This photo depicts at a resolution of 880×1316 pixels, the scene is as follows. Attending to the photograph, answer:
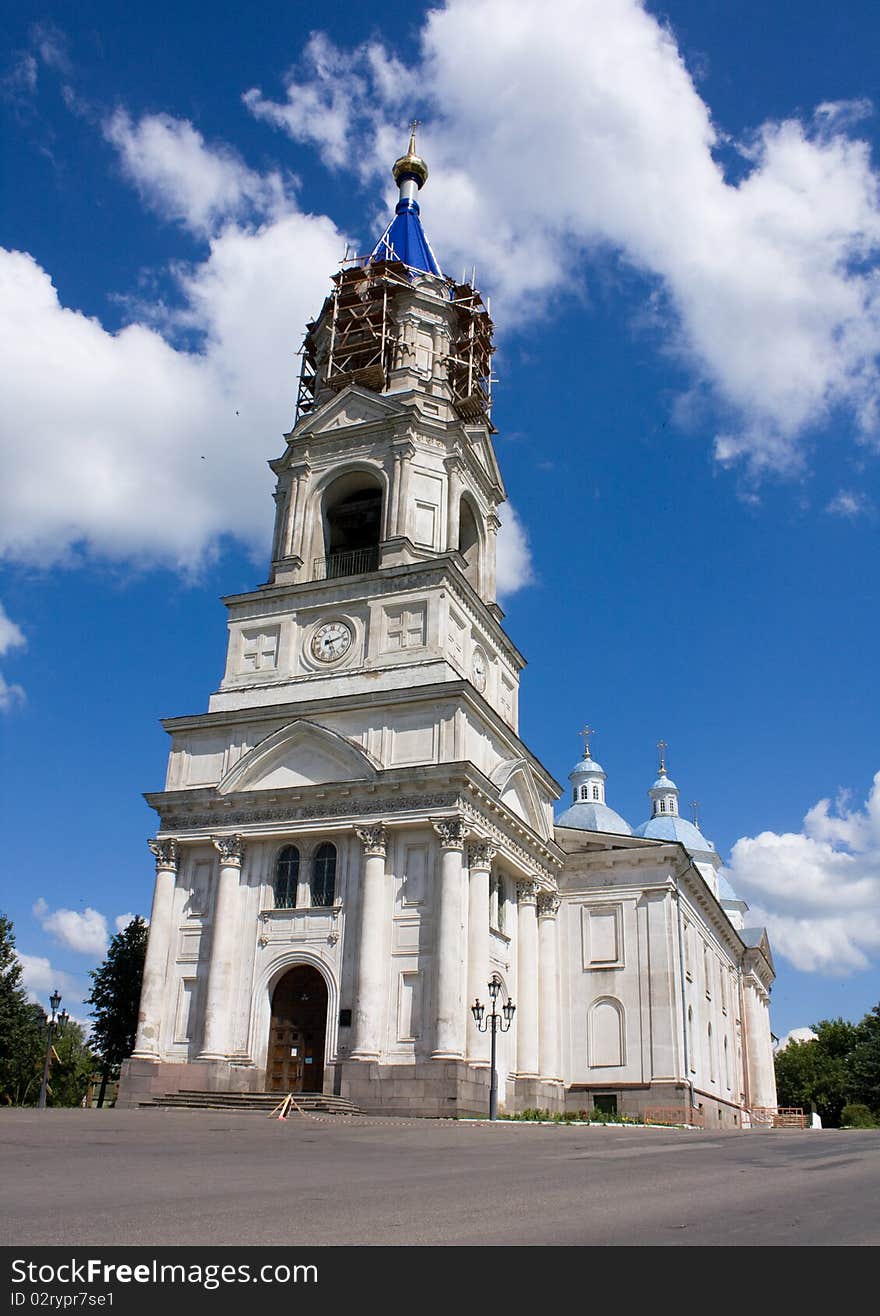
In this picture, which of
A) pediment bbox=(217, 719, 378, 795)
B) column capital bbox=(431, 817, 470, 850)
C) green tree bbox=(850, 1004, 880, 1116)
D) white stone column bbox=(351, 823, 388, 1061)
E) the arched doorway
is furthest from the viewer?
green tree bbox=(850, 1004, 880, 1116)

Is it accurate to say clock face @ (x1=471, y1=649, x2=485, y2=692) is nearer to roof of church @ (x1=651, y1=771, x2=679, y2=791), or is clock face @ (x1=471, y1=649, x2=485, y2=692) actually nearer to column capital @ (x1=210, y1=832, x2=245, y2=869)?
column capital @ (x1=210, y1=832, x2=245, y2=869)

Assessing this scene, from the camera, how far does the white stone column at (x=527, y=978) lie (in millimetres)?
38250

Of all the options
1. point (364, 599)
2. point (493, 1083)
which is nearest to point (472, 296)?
point (364, 599)

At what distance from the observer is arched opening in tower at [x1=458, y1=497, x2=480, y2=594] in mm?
44209

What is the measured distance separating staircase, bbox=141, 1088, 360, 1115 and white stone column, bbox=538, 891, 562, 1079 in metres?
10.1

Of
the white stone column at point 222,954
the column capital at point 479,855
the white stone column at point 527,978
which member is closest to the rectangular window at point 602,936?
the white stone column at point 527,978

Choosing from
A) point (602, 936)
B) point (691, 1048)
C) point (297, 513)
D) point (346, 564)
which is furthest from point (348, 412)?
point (691, 1048)

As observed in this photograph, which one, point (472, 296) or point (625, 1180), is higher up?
point (472, 296)

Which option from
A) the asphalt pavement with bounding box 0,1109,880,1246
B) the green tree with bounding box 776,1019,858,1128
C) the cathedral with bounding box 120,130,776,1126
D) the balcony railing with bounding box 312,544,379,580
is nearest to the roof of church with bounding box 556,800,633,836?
the cathedral with bounding box 120,130,776,1126

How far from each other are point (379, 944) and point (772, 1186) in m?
21.4
